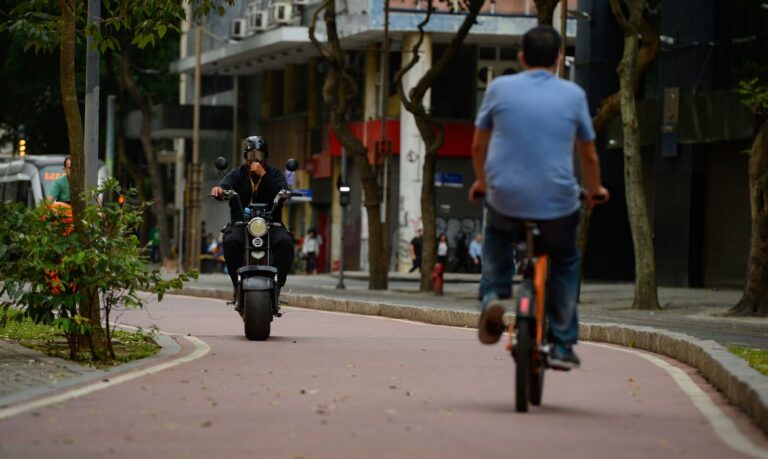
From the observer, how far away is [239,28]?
65375 millimetres

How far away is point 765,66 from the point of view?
38.1 m

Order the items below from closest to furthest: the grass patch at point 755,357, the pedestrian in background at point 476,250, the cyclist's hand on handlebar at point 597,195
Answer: the cyclist's hand on handlebar at point 597,195, the grass patch at point 755,357, the pedestrian in background at point 476,250

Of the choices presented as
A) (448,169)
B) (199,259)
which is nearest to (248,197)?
(199,259)

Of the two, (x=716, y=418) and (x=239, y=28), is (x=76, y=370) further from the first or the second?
(x=239, y=28)

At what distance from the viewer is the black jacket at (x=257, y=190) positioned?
53.6 feet

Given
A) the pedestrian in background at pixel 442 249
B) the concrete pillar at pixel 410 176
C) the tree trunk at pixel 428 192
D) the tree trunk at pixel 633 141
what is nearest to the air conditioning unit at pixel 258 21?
the concrete pillar at pixel 410 176

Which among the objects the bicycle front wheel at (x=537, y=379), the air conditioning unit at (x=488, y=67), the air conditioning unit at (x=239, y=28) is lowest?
the bicycle front wheel at (x=537, y=379)

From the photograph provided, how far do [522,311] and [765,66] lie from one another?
3016cm

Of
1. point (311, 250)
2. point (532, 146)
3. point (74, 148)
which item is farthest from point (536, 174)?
point (311, 250)

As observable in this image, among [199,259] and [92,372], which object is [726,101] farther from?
[92,372]

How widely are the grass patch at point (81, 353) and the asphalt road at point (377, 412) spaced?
367mm

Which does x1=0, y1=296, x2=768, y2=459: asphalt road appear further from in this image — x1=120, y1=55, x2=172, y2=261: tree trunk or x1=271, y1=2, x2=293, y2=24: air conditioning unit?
x1=271, y1=2, x2=293, y2=24: air conditioning unit

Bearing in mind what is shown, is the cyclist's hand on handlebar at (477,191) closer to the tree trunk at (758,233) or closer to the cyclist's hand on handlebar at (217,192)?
the cyclist's hand on handlebar at (217,192)

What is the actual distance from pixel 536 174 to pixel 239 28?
5697 centimetres
